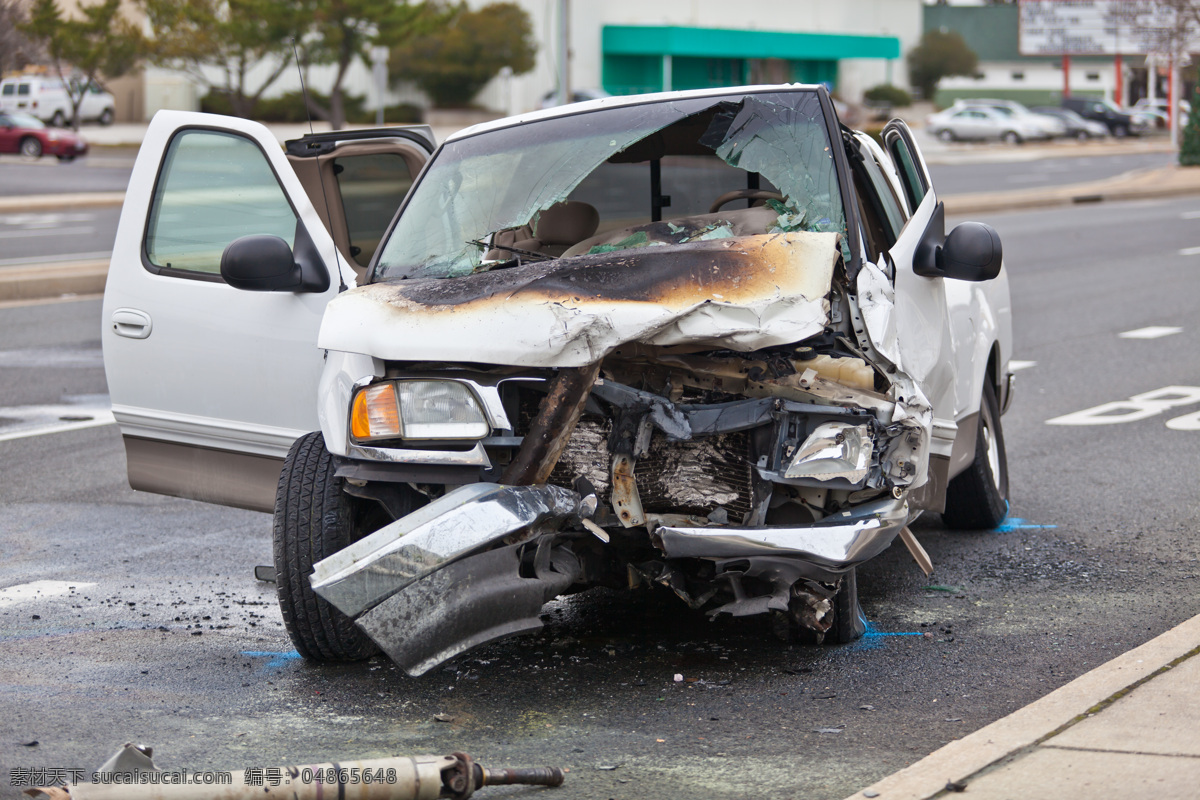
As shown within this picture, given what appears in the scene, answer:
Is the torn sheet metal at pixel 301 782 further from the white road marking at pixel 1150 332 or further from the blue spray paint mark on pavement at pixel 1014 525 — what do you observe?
the white road marking at pixel 1150 332

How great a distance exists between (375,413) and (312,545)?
0.47 metres

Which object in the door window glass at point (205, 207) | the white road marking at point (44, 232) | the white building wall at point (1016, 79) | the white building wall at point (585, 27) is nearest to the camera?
the door window glass at point (205, 207)

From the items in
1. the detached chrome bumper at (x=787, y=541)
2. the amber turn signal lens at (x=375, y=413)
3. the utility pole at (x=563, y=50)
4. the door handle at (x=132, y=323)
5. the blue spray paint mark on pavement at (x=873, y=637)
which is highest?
the utility pole at (x=563, y=50)

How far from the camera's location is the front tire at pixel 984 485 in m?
6.48

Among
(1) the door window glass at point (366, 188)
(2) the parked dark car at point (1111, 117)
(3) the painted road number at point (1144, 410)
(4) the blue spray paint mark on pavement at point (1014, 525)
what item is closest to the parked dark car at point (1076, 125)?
(2) the parked dark car at point (1111, 117)

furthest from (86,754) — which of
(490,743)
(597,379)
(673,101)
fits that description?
(673,101)

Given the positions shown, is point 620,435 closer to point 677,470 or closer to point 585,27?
point 677,470

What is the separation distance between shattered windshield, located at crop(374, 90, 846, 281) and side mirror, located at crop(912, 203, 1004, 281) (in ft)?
1.24

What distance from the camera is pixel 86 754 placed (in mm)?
3992

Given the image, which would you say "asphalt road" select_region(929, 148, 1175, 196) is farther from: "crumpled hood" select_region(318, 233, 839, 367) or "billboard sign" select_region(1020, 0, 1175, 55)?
"billboard sign" select_region(1020, 0, 1175, 55)

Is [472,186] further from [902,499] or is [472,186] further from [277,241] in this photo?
[902,499]

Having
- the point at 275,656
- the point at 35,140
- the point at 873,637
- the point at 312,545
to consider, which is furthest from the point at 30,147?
the point at 873,637

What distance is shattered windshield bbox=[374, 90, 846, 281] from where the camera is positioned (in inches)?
205

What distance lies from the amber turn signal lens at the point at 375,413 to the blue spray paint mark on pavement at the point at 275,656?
35.6 inches
